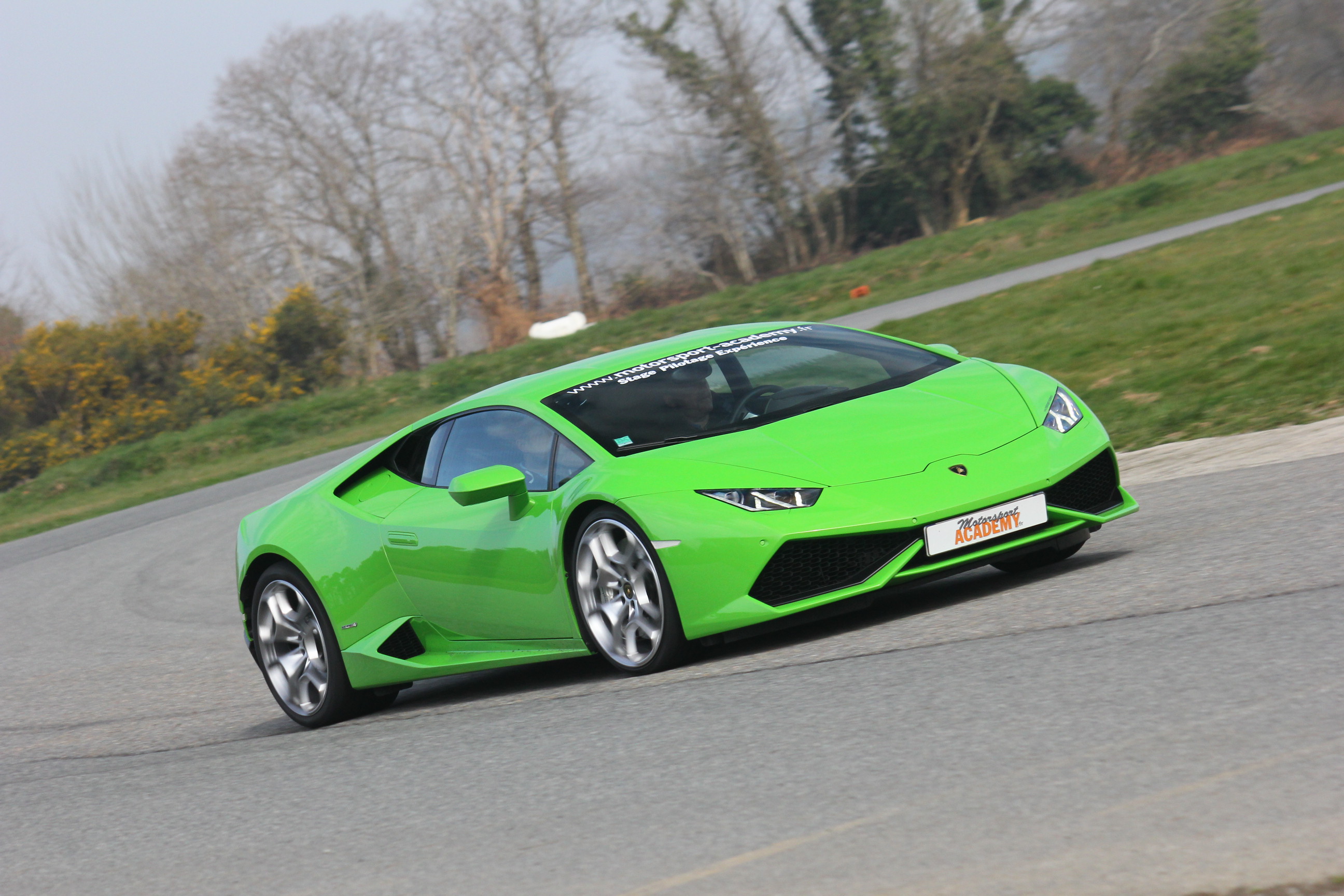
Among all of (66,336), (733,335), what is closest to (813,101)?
(66,336)

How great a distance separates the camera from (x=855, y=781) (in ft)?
12.1

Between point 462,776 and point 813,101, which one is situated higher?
point 813,101

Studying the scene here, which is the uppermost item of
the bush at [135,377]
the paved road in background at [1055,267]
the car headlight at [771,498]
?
the bush at [135,377]

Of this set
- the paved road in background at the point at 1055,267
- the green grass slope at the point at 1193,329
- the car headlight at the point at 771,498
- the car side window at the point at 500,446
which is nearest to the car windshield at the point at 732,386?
the car side window at the point at 500,446

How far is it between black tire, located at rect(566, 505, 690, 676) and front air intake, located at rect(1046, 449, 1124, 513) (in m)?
1.46

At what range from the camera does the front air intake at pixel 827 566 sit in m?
5.19

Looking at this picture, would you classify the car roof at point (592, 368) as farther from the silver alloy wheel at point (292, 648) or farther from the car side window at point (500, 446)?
the silver alloy wheel at point (292, 648)

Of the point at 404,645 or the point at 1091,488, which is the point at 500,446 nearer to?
the point at 404,645

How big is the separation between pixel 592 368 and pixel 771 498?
1600mm

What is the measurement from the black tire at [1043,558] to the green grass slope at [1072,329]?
365cm

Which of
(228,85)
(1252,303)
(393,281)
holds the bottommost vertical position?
(1252,303)

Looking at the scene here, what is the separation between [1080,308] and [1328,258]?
2.72 m

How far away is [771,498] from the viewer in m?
5.23

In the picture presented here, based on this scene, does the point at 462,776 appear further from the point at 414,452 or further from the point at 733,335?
the point at 733,335
